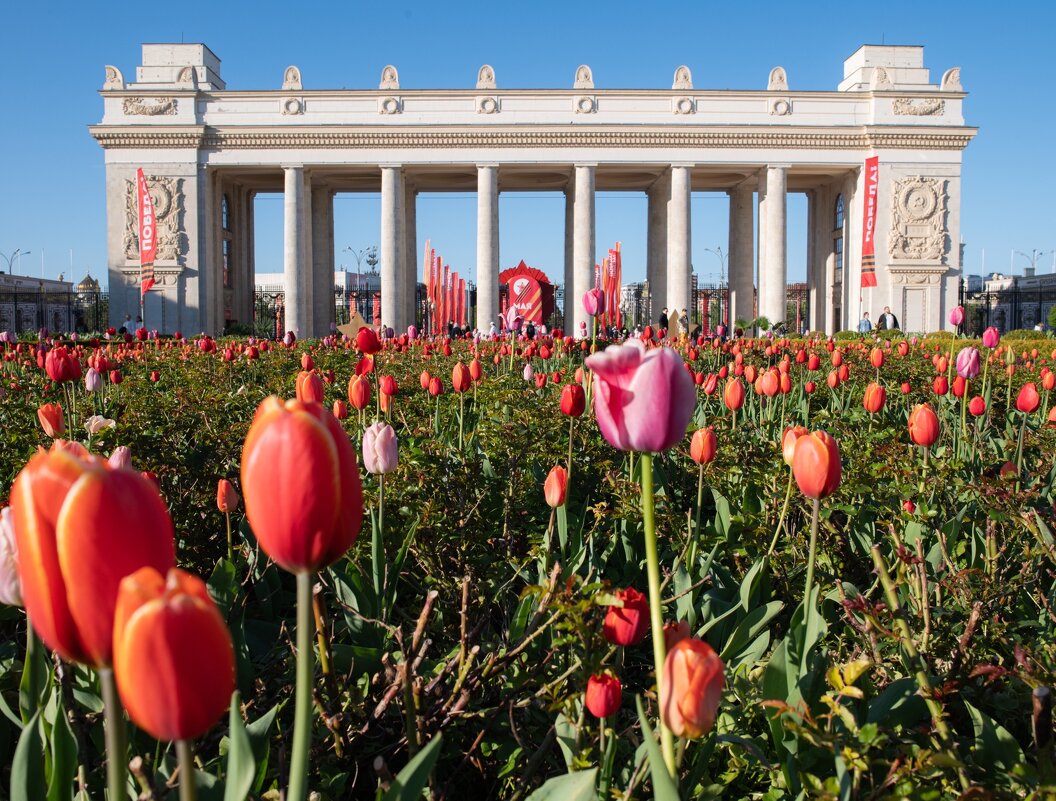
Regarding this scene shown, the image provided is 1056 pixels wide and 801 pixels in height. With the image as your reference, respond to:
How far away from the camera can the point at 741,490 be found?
10.3 feet

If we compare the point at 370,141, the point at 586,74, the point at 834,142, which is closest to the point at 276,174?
the point at 370,141

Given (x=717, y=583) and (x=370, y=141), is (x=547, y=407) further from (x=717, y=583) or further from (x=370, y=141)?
(x=370, y=141)

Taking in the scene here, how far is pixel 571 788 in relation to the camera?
112 cm

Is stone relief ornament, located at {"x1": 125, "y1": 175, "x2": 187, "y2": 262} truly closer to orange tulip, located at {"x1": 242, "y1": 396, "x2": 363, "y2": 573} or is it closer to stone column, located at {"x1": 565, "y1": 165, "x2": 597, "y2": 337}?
stone column, located at {"x1": 565, "y1": 165, "x2": 597, "y2": 337}

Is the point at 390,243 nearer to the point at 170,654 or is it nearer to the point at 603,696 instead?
the point at 603,696

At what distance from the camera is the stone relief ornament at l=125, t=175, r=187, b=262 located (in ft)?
109

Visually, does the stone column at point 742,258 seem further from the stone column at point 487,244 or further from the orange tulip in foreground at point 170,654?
the orange tulip in foreground at point 170,654

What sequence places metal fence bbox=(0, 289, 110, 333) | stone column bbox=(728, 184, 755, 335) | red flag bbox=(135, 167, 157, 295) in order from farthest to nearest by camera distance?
metal fence bbox=(0, 289, 110, 333), stone column bbox=(728, 184, 755, 335), red flag bbox=(135, 167, 157, 295)

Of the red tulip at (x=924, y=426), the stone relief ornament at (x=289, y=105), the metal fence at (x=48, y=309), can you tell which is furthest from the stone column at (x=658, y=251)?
the red tulip at (x=924, y=426)

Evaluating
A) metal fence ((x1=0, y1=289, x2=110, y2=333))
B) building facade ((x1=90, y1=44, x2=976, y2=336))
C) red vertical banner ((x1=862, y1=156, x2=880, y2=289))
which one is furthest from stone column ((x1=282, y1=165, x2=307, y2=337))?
red vertical banner ((x1=862, y1=156, x2=880, y2=289))

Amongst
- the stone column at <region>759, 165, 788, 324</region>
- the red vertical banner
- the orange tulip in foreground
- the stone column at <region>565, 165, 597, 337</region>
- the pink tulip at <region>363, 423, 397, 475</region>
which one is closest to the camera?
the orange tulip in foreground

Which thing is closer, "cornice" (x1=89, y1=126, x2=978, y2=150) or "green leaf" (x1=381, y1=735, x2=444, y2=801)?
"green leaf" (x1=381, y1=735, x2=444, y2=801)

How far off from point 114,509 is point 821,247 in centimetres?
4272

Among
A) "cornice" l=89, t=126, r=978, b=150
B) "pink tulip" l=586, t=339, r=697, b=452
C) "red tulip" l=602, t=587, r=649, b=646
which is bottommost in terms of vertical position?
"red tulip" l=602, t=587, r=649, b=646
